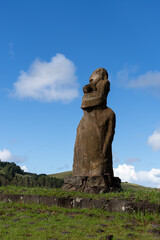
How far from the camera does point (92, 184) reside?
39.7ft

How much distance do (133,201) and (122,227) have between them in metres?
2.08

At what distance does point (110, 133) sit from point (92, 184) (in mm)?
2492

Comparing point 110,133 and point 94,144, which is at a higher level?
point 110,133

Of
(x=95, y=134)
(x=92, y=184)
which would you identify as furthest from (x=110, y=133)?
(x=92, y=184)

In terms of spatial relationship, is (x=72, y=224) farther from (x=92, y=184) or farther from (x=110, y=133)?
(x=110, y=133)

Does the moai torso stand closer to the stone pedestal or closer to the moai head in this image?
the moai head

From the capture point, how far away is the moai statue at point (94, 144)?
12461 mm

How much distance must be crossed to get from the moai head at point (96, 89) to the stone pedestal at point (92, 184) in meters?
3.34

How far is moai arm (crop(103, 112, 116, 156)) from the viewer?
1287 centimetres

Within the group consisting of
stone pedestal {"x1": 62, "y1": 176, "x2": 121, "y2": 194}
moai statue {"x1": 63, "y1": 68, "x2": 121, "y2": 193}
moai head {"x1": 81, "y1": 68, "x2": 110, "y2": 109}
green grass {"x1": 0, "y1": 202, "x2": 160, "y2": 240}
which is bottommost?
green grass {"x1": 0, "y1": 202, "x2": 160, "y2": 240}

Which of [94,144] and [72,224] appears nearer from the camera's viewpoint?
[72,224]

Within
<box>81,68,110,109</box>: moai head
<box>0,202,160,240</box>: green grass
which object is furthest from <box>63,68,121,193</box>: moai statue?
<box>0,202,160,240</box>: green grass

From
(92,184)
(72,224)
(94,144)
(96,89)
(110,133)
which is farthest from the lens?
(96,89)

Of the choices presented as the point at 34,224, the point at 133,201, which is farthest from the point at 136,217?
the point at 34,224
